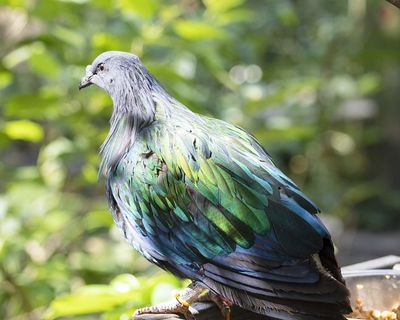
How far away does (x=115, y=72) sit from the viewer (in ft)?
4.64

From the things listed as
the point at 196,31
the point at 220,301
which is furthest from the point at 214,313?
the point at 196,31

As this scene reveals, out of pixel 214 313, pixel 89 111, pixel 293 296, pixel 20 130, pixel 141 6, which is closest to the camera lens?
pixel 293 296

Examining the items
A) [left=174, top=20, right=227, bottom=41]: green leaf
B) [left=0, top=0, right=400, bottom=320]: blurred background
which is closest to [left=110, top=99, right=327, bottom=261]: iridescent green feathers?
[left=0, top=0, right=400, bottom=320]: blurred background

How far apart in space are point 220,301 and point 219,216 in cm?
25

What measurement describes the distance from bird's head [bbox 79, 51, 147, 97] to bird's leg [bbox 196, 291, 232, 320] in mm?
419

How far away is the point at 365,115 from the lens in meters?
6.56

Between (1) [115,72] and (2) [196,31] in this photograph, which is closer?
(1) [115,72]

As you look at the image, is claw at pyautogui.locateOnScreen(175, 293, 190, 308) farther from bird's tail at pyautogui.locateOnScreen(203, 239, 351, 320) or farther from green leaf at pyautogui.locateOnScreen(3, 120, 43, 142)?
green leaf at pyautogui.locateOnScreen(3, 120, 43, 142)

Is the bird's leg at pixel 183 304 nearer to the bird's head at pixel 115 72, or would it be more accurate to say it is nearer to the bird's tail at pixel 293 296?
the bird's tail at pixel 293 296

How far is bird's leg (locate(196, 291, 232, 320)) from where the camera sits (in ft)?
4.61

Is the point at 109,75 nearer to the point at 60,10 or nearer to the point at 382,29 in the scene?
the point at 60,10

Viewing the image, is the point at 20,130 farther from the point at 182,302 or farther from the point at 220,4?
the point at 182,302

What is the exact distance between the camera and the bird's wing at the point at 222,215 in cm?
121

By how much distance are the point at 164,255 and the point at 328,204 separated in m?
3.71
